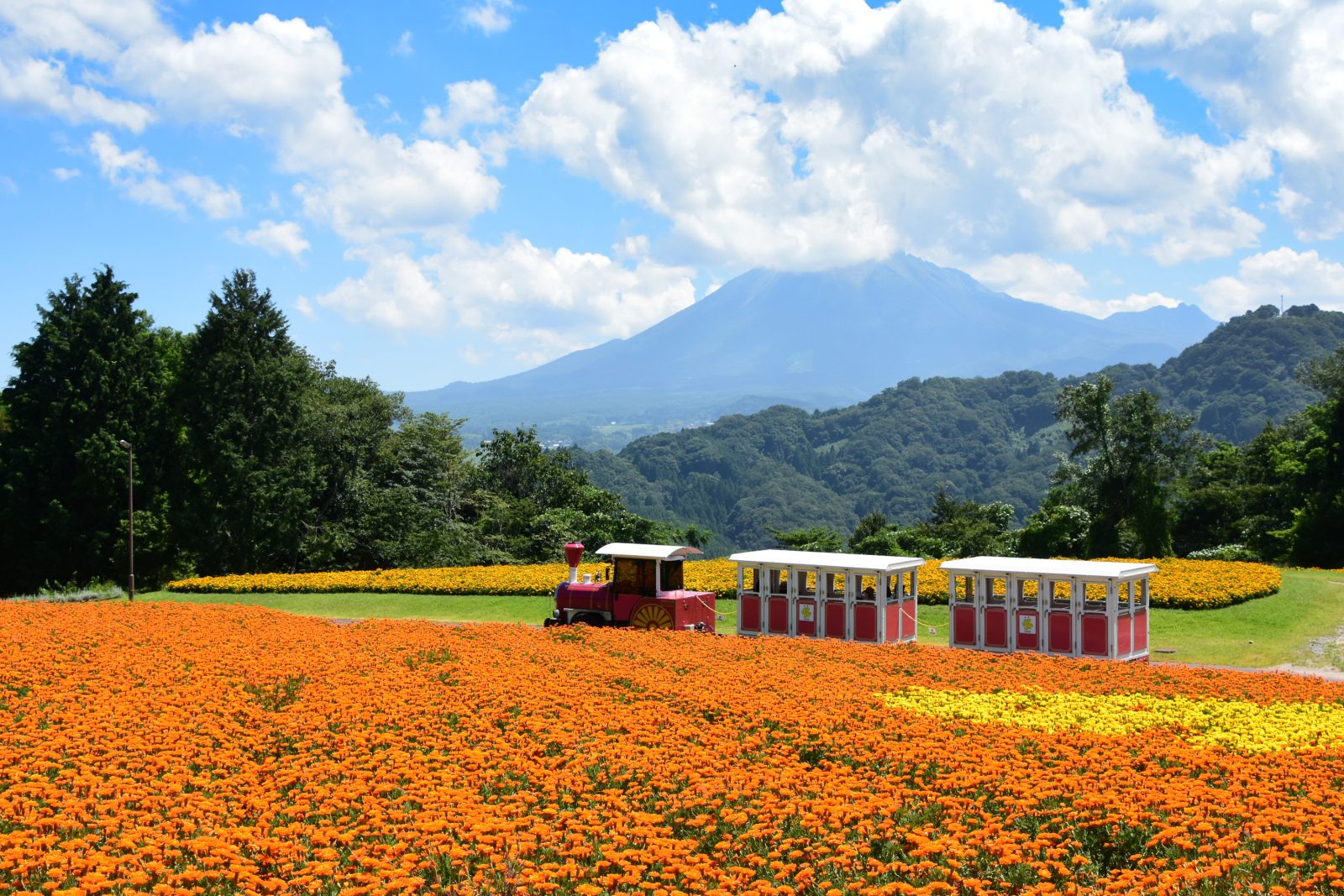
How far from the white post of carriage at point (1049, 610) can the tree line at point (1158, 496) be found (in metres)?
14.9

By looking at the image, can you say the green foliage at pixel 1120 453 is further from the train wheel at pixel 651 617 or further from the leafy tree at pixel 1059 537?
the train wheel at pixel 651 617

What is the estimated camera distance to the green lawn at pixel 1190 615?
2045 centimetres

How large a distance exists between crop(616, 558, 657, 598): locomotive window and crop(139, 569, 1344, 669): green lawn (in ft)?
11.2

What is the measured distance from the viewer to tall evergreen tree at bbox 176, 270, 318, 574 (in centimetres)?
3856

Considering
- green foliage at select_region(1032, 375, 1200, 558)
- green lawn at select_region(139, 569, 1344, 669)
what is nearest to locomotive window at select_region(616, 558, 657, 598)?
green lawn at select_region(139, 569, 1344, 669)

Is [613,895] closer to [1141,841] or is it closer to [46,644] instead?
[1141,841]

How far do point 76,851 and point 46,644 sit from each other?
9.53 meters

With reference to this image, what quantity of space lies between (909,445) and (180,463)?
387 feet

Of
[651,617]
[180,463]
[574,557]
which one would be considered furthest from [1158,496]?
[180,463]

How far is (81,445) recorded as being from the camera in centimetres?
3806

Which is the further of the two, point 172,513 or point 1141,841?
point 172,513

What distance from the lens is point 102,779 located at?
9.18 meters

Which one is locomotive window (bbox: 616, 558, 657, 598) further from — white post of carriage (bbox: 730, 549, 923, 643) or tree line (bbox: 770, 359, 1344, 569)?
tree line (bbox: 770, 359, 1344, 569)

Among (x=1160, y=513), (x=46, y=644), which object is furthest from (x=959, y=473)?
(x=46, y=644)
